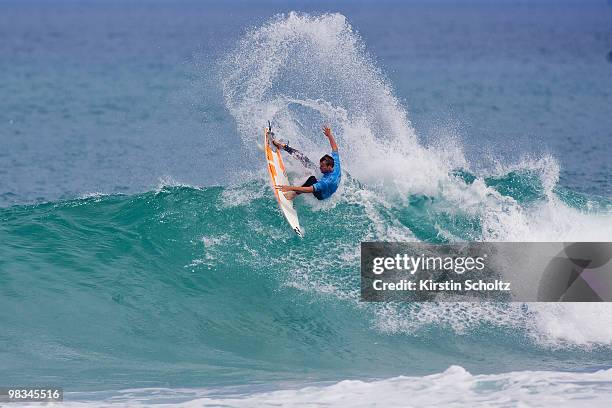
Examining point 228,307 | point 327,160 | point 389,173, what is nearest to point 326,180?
point 327,160

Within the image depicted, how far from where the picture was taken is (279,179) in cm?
1590

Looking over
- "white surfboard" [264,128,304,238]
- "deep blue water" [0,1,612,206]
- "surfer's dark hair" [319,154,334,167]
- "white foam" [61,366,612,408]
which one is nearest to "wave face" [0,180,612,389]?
"white surfboard" [264,128,304,238]

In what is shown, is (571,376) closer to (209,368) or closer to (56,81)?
(209,368)

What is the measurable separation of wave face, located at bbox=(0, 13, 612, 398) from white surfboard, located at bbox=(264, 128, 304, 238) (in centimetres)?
33

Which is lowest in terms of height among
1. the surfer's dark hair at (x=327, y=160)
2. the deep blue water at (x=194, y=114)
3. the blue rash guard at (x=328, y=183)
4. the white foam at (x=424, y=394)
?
the white foam at (x=424, y=394)

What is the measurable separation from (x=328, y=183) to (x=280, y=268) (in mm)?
1631

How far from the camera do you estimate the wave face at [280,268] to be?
1277cm

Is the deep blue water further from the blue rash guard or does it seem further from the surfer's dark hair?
the surfer's dark hair

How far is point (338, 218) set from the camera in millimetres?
16062

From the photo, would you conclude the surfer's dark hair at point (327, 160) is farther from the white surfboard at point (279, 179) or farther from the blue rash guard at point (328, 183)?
the white surfboard at point (279, 179)

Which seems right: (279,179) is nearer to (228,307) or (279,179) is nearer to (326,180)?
(326,180)

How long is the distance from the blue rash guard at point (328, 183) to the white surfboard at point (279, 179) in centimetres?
65

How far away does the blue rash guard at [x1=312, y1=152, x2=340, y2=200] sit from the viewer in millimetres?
14984

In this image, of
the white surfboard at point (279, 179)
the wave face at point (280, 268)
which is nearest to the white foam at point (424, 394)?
the wave face at point (280, 268)
